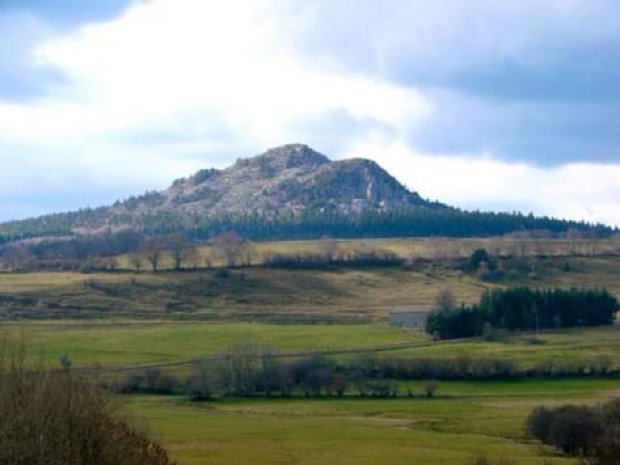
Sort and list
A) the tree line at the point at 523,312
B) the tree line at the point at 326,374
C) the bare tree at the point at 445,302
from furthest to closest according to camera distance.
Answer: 1. the bare tree at the point at 445,302
2. the tree line at the point at 523,312
3. the tree line at the point at 326,374

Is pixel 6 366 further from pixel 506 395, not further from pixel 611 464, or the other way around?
pixel 506 395

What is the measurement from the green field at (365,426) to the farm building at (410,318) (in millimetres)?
43999

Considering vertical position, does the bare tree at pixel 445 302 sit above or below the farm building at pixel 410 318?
above

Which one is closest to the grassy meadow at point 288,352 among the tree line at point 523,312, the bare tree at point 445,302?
the tree line at point 523,312

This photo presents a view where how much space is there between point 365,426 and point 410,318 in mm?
75661

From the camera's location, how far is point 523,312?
512ft

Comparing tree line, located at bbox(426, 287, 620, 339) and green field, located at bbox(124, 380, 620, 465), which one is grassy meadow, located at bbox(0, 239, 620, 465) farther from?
tree line, located at bbox(426, 287, 620, 339)

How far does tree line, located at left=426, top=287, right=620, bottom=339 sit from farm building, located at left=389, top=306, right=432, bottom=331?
2.67 meters

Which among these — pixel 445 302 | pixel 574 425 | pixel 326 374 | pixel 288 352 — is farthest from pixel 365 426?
pixel 445 302

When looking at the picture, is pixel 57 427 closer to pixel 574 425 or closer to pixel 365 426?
pixel 574 425

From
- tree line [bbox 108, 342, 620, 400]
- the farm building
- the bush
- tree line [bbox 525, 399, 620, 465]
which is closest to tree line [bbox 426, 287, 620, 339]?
the farm building

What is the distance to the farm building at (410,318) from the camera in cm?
15912

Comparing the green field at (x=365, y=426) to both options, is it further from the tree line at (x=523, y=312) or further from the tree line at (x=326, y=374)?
the tree line at (x=523, y=312)

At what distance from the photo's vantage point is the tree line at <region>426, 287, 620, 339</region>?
149750 millimetres
